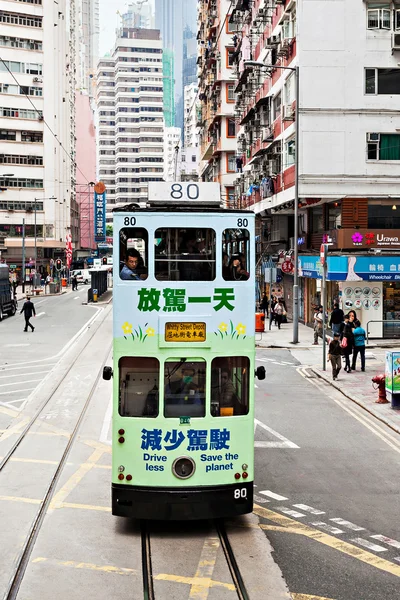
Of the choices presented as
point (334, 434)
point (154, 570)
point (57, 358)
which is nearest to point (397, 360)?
point (334, 434)

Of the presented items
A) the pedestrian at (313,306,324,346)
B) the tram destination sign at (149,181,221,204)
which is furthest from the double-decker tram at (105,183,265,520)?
the pedestrian at (313,306,324,346)

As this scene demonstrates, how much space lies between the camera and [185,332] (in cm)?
959

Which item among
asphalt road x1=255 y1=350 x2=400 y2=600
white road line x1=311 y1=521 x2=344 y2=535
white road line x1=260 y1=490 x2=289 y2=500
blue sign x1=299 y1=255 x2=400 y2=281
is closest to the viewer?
asphalt road x1=255 y1=350 x2=400 y2=600

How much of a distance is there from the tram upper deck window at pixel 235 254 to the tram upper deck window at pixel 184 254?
148mm

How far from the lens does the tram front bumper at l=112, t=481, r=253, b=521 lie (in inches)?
374

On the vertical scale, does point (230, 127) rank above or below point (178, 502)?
above

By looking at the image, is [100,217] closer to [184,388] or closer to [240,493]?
[184,388]

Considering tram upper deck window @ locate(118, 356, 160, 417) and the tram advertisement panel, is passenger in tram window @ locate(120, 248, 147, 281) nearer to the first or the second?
the tram advertisement panel

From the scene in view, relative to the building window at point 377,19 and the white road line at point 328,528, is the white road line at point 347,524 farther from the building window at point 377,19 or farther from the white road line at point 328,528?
the building window at point 377,19

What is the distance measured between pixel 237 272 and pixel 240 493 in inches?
106

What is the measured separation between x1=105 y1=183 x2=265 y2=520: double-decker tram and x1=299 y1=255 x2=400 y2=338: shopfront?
2205 cm

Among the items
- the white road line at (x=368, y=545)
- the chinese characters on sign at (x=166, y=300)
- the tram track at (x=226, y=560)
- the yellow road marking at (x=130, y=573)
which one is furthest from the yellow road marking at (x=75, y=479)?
the white road line at (x=368, y=545)

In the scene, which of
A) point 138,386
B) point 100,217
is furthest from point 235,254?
point 100,217

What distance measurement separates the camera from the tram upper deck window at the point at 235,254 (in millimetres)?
9602
